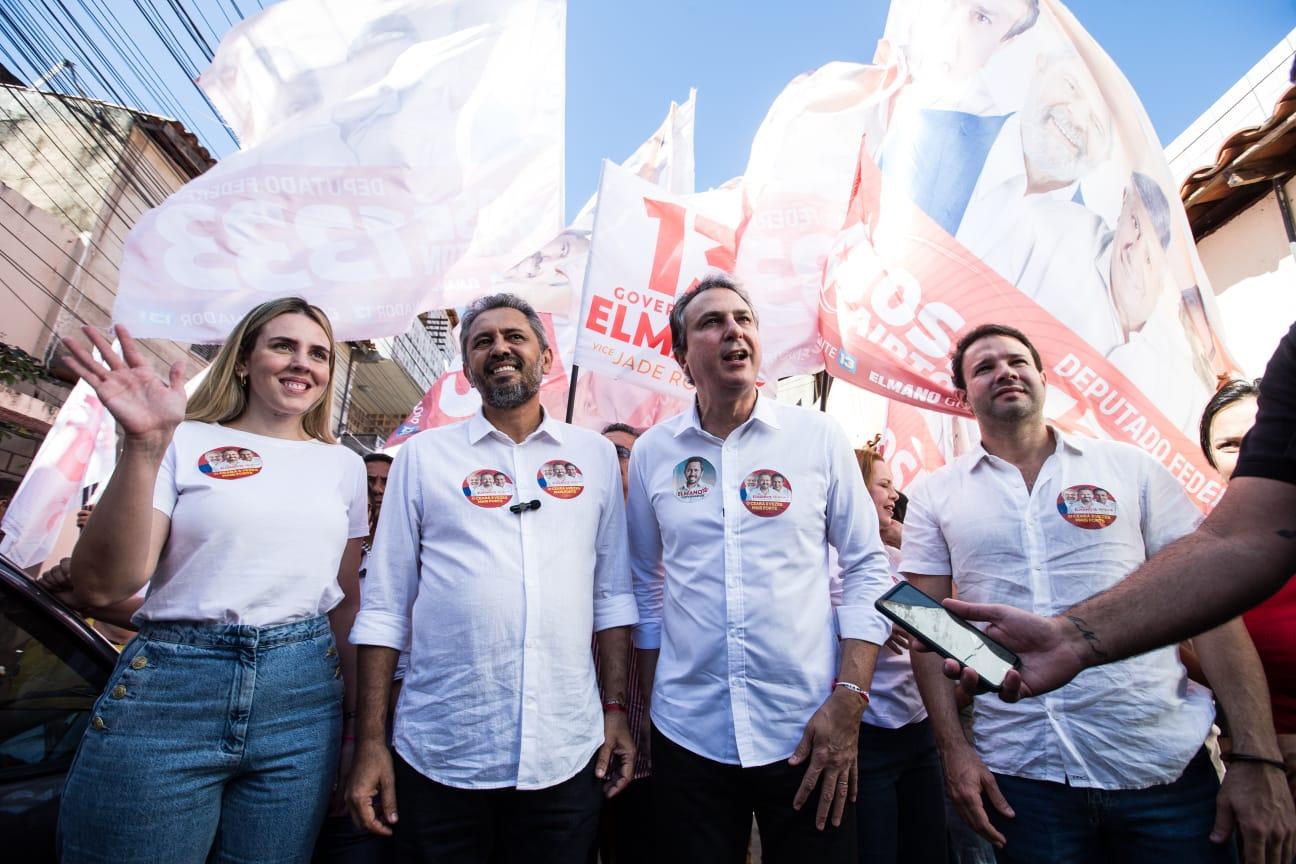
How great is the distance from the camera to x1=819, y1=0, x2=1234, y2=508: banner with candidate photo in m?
3.15

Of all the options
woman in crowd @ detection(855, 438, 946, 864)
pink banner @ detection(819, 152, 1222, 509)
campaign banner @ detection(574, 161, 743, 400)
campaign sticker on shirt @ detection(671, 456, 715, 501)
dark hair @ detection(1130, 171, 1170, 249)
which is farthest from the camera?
campaign banner @ detection(574, 161, 743, 400)

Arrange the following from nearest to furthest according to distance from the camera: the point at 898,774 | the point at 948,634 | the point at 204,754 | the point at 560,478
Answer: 1. the point at 948,634
2. the point at 204,754
3. the point at 560,478
4. the point at 898,774

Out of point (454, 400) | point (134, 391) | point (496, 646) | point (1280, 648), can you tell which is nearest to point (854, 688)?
point (496, 646)

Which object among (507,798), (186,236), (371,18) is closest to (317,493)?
(507,798)

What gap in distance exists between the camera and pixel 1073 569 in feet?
6.37

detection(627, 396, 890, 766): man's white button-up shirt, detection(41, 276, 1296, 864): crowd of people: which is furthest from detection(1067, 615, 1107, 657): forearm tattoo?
detection(627, 396, 890, 766): man's white button-up shirt

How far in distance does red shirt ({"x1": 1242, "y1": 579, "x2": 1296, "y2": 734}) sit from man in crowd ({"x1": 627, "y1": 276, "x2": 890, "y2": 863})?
3.77ft

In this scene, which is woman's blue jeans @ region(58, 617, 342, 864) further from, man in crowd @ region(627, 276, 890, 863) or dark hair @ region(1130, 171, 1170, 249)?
dark hair @ region(1130, 171, 1170, 249)

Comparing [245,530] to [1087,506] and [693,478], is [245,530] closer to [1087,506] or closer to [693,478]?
[693,478]

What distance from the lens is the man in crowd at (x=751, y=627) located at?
5.80 feet

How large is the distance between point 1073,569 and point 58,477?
695 centimetres

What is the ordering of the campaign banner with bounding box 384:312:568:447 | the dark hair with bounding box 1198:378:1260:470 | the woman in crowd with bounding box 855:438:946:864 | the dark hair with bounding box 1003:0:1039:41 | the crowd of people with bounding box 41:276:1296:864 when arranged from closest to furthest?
1. the crowd of people with bounding box 41:276:1296:864
2. the woman in crowd with bounding box 855:438:946:864
3. the dark hair with bounding box 1198:378:1260:470
4. the dark hair with bounding box 1003:0:1039:41
5. the campaign banner with bounding box 384:312:568:447

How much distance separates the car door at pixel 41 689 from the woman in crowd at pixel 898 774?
2349 mm

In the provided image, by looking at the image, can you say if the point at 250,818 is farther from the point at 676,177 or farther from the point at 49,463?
the point at 676,177
